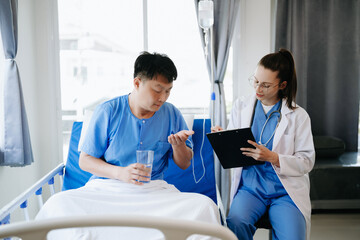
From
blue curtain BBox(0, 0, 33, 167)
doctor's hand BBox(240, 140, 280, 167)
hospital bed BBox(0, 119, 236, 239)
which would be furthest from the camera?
blue curtain BBox(0, 0, 33, 167)

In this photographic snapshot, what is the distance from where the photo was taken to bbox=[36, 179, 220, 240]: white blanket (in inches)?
46.0

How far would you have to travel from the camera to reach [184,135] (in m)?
1.43

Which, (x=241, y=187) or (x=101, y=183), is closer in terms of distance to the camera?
(x=101, y=183)

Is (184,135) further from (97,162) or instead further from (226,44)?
(226,44)

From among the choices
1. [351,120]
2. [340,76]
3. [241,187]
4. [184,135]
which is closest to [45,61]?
[184,135]

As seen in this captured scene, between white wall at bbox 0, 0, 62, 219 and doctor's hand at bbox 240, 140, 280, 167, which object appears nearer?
doctor's hand at bbox 240, 140, 280, 167

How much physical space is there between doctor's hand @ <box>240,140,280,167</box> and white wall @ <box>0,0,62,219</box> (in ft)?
6.10

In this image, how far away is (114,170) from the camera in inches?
58.3

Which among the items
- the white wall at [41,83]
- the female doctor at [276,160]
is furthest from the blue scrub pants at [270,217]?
the white wall at [41,83]

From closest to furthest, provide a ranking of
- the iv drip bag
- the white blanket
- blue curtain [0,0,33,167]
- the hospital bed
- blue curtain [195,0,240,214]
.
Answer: the hospital bed → the white blanket → blue curtain [0,0,33,167] → the iv drip bag → blue curtain [195,0,240,214]

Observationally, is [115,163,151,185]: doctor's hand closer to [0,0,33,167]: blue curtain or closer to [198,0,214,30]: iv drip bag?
[0,0,33,167]: blue curtain

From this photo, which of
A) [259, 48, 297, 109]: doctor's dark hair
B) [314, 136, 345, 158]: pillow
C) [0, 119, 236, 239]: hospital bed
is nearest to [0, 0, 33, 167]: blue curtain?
[0, 119, 236, 239]: hospital bed

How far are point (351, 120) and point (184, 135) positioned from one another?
204 centimetres

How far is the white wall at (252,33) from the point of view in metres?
2.75
